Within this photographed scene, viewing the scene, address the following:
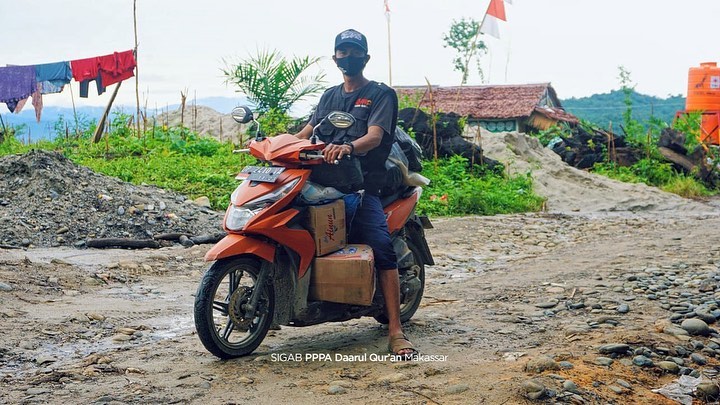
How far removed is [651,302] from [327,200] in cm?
308

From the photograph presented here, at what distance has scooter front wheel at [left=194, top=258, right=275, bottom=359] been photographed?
4.93m

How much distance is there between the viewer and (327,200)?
535 cm

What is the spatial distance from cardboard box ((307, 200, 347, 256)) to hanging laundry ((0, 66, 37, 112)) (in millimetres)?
13863

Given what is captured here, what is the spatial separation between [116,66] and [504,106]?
50.1ft

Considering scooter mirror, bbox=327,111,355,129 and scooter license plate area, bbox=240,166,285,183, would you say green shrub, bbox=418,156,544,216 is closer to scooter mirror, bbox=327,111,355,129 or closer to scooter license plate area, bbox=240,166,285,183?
scooter license plate area, bbox=240,166,285,183

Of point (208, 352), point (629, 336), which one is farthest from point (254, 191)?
point (629, 336)

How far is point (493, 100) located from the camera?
30.4 m

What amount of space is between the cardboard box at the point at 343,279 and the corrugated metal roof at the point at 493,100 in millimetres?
23579

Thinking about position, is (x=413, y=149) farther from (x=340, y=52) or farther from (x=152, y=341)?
(x=152, y=341)

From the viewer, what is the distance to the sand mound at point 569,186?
1702cm

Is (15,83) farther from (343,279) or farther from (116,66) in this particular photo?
(343,279)

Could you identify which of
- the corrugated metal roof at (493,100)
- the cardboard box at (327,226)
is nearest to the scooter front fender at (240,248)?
the cardboard box at (327,226)

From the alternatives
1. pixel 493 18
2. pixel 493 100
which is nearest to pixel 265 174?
pixel 493 18

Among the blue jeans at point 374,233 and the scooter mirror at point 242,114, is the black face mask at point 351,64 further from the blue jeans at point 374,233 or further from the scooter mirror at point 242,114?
the blue jeans at point 374,233
